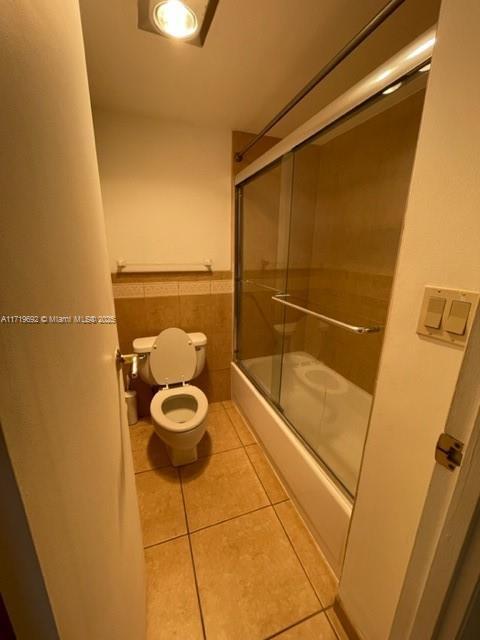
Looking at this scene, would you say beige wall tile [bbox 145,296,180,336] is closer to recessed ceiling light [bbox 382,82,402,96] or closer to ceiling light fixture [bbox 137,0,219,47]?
ceiling light fixture [bbox 137,0,219,47]

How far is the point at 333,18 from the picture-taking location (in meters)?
0.98

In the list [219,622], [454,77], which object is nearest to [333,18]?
[454,77]

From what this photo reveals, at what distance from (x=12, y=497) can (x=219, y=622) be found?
3.79 feet

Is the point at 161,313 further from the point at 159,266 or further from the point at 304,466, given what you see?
the point at 304,466

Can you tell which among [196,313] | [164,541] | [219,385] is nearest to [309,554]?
[164,541]

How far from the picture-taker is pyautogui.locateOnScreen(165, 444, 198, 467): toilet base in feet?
5.17

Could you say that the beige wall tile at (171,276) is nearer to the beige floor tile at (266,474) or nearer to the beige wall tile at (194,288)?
the beige wall tile at (194,288)

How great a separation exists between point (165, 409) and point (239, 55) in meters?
1.98

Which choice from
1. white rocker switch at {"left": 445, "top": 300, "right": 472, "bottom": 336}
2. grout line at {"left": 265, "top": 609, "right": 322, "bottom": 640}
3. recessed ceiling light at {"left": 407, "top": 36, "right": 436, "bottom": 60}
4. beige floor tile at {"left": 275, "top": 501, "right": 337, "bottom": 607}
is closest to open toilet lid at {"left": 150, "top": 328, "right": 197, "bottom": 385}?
beige floor tile at {"left": 275, "top": 501, "right": 337, "bottom": 607}

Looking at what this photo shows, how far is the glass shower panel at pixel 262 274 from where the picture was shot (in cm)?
188

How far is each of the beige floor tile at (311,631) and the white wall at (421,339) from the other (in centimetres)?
13

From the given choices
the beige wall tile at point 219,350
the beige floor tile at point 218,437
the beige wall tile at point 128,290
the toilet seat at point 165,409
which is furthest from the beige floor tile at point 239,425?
the beige wall tile at point 128,290

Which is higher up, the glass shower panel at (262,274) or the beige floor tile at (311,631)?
the glass shower panel at (262,274)

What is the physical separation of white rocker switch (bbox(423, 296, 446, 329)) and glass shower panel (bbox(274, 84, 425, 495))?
605 mm
